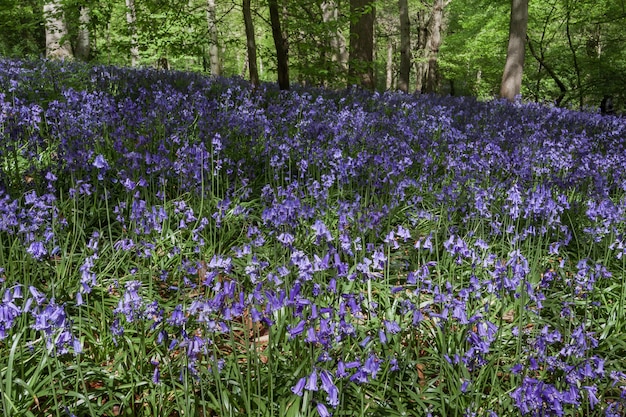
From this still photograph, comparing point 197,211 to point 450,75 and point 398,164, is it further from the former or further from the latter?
point 450,75

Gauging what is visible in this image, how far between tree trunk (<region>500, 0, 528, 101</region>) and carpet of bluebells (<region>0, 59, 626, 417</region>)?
20.3ft

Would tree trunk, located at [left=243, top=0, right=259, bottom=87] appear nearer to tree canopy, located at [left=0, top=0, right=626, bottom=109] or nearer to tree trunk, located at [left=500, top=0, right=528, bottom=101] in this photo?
tree canopy, located at [left=0, top=0, right=626, bottom=109]

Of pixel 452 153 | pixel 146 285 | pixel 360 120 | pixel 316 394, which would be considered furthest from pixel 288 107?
pixel 316 394

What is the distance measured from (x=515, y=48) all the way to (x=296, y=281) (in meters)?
11.7

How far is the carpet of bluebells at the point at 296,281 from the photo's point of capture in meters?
1.93

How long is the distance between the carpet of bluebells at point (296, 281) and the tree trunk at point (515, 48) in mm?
6195

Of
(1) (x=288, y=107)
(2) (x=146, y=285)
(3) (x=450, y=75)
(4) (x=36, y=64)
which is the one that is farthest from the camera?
(3) (x=450, y=75)

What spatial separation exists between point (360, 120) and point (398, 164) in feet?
5.58

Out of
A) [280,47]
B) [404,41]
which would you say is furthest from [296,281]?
[404,41]

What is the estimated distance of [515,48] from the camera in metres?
11.7

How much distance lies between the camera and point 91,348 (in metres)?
2.51

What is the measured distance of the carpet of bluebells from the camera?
1.93 meters

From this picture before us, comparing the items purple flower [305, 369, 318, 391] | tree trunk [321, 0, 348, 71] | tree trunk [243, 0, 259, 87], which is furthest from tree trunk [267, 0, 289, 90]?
purple flower [305, 369, 318, 391]

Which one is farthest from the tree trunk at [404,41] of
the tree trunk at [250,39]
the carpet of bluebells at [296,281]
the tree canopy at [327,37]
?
the carpet of bluebells at [296,281]
